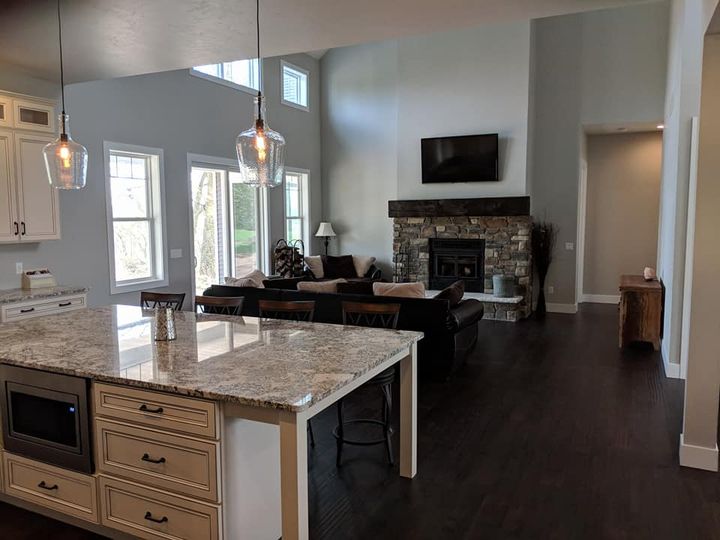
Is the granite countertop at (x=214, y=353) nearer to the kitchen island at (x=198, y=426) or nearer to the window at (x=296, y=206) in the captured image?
the kitchen island at (x=198, y=426)

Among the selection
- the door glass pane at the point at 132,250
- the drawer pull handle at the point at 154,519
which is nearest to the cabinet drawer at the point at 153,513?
the drawer pull handle at the point at 154,519

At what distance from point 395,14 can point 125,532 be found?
3.58 meters

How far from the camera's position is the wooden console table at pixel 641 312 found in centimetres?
619

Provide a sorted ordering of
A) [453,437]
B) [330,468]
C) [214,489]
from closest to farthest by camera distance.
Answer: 1. [214,489]
2. [330,468]
3. [453,437]

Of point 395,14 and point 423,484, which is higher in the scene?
point 395,14

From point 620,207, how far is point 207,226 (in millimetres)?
7122

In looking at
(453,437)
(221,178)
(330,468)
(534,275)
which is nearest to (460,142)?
(534,275)

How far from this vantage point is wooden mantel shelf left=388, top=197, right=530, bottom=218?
8273 mm

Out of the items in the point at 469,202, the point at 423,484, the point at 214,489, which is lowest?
the point at 423,484

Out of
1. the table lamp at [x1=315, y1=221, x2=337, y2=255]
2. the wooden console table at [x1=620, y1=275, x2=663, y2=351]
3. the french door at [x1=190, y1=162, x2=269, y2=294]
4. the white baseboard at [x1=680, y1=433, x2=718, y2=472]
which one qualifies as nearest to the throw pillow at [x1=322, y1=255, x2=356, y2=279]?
the table lamp at [x1=315, y1=221, x2=337, y2=255]

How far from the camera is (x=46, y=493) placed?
2.63 meters

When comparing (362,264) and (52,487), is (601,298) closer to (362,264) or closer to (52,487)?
(362,264)

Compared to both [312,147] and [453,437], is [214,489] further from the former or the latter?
[312,147]

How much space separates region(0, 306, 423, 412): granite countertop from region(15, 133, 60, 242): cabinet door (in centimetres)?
201
